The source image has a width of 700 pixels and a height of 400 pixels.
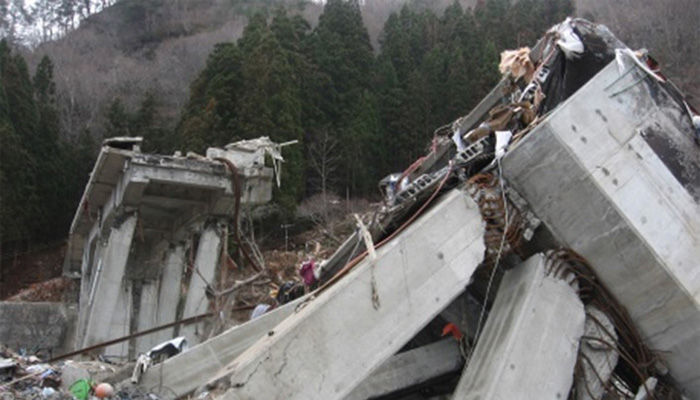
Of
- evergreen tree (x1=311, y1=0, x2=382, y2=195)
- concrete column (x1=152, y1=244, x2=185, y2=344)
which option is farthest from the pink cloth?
evergreen tree (x1=311, y1=0, x2=382, y2=195)

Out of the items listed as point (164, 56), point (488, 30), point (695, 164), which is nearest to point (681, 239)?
point (695, 164)

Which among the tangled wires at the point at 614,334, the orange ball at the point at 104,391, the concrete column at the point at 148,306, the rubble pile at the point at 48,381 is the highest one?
the rubble pile at the point at 48,381

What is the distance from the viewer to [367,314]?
514cm

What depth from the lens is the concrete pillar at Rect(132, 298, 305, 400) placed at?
5691 mm

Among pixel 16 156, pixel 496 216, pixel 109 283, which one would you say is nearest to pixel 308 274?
pixel 496 216

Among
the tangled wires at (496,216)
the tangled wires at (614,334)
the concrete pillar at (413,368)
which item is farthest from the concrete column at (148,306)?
the tangled wires at (614,334)

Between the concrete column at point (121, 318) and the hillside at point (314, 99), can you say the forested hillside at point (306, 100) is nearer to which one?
the hillside at point (314, 99)

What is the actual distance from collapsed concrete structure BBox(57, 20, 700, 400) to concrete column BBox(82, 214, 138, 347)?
33.4 ft

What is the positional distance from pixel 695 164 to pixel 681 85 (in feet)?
99.0

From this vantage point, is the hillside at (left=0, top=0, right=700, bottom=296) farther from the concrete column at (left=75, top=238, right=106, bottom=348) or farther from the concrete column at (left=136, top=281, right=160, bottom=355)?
the concrete column at (left=136, top=281, right=160, bottom=355)

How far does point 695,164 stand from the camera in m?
6.10

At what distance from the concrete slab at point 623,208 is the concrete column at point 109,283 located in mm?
11849

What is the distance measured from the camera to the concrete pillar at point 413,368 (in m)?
6.24

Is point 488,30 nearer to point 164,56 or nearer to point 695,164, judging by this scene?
point 164,56
